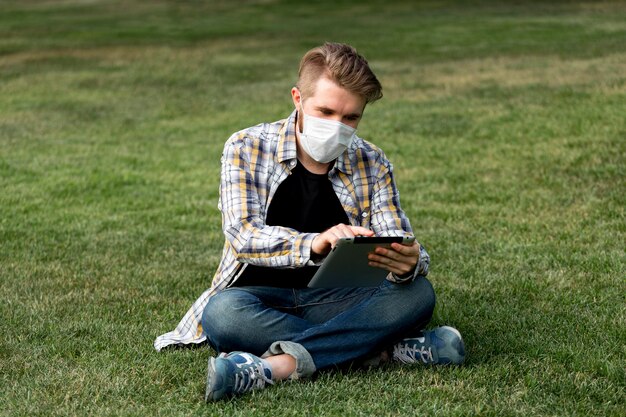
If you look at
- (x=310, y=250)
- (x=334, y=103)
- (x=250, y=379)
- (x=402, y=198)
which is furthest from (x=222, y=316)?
(x=402, y=198)

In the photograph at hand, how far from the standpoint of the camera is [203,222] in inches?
326

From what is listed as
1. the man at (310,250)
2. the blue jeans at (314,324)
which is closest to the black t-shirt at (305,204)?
the man at (310,250)

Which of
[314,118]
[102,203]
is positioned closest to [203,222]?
[102,203]

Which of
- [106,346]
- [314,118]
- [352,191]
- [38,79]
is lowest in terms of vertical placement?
[38,79]

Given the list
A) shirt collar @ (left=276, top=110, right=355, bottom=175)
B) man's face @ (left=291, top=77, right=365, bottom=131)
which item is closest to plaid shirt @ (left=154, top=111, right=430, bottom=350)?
shirt collar @ (left=276, top=110, right=355, bottom=175)

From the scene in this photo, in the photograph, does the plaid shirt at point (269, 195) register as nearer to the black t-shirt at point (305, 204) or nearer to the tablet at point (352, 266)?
the black t-shirt at point (305, 204)

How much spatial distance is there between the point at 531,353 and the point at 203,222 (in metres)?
4.10

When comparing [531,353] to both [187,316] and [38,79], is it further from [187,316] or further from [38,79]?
[38,79]

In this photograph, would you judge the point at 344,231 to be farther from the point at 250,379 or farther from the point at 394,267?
the point at 250,379

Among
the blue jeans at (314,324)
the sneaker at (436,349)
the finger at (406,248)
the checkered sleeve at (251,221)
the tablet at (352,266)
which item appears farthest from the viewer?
the sneaker at (436,349)

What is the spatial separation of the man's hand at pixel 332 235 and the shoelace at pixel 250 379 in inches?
20.8

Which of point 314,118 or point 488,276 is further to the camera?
point 488,276

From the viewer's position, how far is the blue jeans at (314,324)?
14.2 ft

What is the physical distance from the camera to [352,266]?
4.14m
